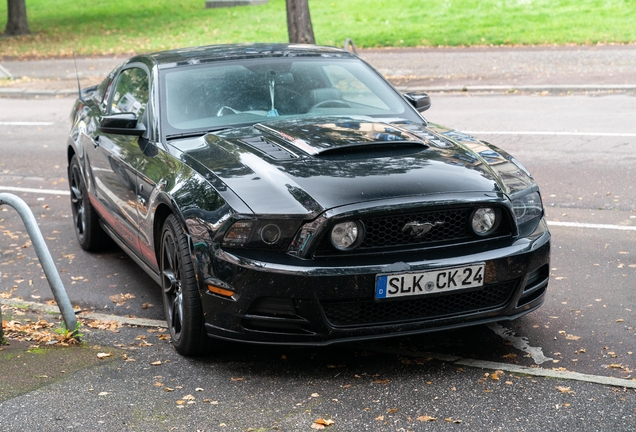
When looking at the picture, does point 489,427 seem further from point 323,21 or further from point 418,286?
point 323,21

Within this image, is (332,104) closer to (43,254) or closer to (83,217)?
(43,254)

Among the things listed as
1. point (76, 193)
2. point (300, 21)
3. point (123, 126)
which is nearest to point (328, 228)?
point (123, 126)

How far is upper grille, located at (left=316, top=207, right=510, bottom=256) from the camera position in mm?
4516

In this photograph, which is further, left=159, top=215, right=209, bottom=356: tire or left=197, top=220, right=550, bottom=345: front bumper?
left=159, top=215, right=209, bottom=356: tire

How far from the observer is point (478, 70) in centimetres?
1864

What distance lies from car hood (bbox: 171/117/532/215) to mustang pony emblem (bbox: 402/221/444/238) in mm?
150

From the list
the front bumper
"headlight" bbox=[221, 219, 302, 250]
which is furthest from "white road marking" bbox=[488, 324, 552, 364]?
"headlight" bbox=[221, 219, 302, 250]

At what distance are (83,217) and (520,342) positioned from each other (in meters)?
4.05

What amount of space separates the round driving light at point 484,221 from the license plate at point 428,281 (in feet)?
0.79

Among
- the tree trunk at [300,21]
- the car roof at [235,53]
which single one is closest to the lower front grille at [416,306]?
the car roof at [235,53]

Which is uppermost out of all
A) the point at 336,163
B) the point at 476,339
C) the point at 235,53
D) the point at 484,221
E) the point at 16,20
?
the point at 235,53

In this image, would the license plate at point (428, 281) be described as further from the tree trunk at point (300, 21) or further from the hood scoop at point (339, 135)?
the tree trunk at point (300, 21)

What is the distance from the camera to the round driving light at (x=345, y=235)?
4484 millimetres

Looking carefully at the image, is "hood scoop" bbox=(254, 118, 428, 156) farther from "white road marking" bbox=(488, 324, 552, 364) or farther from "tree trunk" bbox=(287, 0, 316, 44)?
"tree trunk" bbox=(287, 0, 316, 44)
